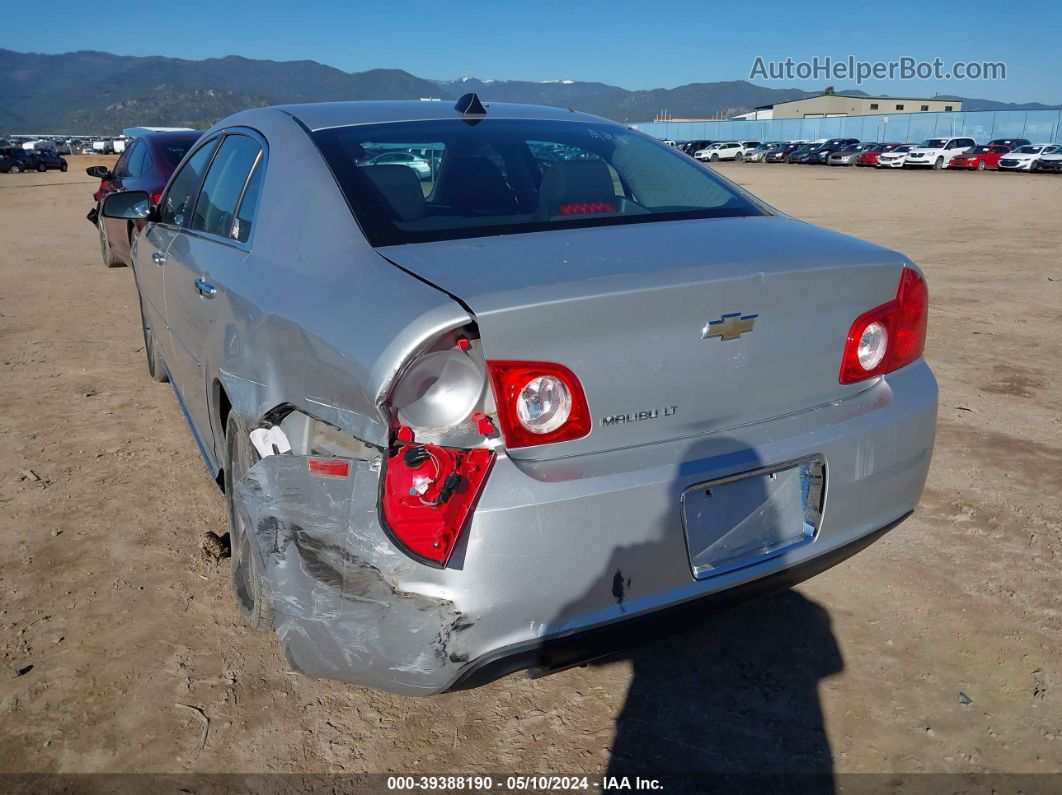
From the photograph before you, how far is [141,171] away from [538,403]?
847cm

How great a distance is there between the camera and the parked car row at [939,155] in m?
36.0

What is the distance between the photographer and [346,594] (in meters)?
1.86

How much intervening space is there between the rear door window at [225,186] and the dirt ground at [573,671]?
1.27 metres

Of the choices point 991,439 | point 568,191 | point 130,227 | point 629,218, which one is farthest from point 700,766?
point 130,227

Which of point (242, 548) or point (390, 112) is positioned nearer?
point (242, 548)

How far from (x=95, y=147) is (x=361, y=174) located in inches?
3891

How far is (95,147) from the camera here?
86.4 meters

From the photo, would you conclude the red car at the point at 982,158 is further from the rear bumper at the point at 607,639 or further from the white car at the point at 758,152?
the rear bumper at the point at 607,639

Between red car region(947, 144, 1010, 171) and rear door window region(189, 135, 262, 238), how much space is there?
4162 cm

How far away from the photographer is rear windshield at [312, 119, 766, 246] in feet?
7.68

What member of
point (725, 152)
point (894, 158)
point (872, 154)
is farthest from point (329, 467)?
point (725, 152)

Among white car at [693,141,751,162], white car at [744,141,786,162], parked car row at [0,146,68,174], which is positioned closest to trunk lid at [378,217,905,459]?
parked car row at [0,146,68,174]

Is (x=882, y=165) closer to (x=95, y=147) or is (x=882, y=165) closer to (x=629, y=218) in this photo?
(x=629, y=218)

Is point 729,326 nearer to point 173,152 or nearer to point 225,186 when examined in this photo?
point 225,186
